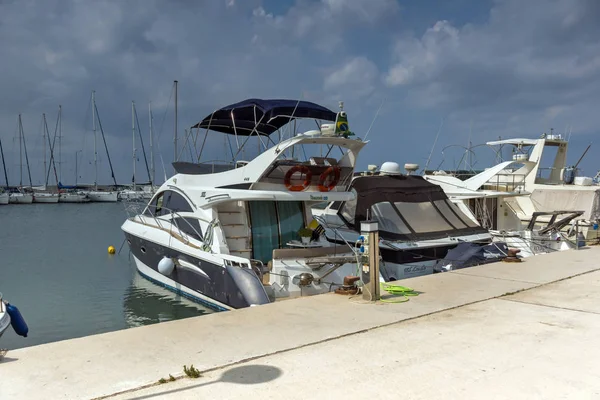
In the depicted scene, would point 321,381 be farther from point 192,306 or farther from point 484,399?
point 192,306

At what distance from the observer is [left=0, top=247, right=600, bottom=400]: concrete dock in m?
4.04

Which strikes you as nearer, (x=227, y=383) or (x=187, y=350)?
(x=227, y=383)

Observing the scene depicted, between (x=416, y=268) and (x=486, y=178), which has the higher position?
(x=486, y=178)

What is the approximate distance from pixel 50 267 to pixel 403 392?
17.4 m

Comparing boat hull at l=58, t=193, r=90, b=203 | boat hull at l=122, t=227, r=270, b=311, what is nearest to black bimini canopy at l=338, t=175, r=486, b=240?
boat hull at l=122, t=227, r=270, b=311

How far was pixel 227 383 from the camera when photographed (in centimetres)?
419

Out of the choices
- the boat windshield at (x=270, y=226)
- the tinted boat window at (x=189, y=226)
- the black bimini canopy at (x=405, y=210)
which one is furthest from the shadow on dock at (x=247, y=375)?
the black bimini canopy at (x=405, y=210)

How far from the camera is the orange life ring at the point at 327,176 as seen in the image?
10688 mm

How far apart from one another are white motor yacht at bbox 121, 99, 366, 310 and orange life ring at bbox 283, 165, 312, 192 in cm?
2

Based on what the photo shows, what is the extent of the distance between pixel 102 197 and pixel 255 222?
70.0 metres

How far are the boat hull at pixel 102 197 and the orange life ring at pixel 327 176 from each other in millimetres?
69785

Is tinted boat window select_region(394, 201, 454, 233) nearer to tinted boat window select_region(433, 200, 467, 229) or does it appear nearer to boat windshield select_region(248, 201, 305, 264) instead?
tinted boat window select_region(433, 200, 467, 229)

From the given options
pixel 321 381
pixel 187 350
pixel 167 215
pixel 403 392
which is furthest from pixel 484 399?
pixel 167 215

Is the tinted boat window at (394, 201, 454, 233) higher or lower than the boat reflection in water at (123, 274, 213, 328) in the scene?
higher
